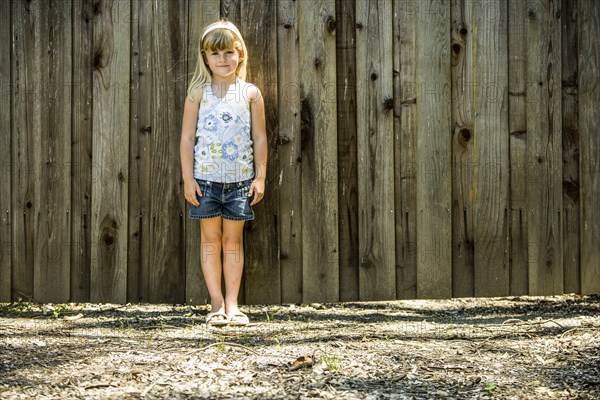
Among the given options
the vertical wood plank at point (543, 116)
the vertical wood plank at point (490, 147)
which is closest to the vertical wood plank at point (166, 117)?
the vertical wood plank at point (490, 147)

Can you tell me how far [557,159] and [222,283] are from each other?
2173mm

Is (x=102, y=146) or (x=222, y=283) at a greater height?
(x=102, y=146)

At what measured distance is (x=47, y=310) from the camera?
4508mm

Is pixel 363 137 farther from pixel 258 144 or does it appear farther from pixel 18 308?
pixel 18 308

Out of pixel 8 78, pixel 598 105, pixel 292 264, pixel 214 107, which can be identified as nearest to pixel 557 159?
pixel 598 105

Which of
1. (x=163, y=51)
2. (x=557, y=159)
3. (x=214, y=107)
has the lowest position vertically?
(x=557, y=159)

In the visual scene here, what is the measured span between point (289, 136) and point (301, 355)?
1768 mm

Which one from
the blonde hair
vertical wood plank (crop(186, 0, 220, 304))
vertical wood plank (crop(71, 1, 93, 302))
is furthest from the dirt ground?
the blonde hair

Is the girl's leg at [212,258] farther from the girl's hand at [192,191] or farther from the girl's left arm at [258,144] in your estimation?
the girl's left arm at [258,144]

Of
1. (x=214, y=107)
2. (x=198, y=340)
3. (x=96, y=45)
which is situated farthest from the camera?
(x=96, y=45)

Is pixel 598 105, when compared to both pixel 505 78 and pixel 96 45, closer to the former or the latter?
pixel 505 78

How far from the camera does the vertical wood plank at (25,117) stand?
4484 millimetres

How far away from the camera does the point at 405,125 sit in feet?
14.6

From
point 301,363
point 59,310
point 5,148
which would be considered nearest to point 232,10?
point 5,148
